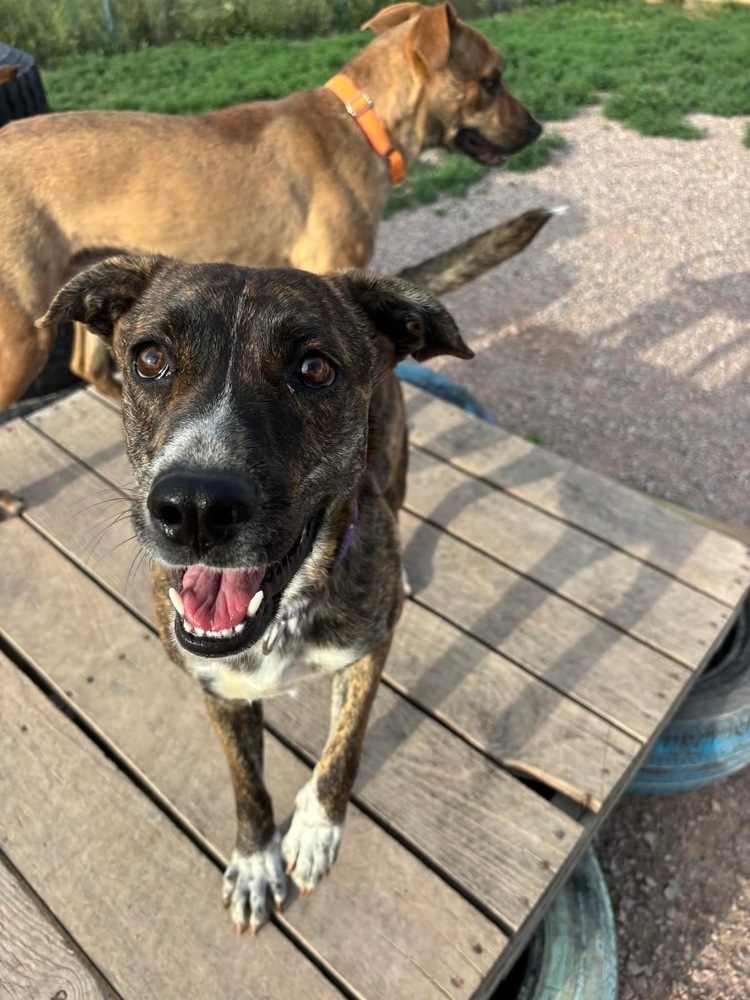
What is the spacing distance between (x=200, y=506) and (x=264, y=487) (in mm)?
177

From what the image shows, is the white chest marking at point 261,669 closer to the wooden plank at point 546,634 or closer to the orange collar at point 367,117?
the wooden plank at point 546,634

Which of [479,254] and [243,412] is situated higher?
[243,412]

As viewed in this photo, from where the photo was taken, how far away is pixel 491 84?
15.5ft

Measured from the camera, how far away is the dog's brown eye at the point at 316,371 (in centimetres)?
199

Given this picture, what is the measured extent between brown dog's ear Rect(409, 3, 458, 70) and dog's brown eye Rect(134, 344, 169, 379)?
331cm

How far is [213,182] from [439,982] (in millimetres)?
3710

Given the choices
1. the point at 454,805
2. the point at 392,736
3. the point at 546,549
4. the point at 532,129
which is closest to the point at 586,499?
the point at 546,549

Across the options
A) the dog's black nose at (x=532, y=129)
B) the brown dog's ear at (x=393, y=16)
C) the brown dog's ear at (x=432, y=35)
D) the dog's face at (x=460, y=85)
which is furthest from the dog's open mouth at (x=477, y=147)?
the brown dog's ear at (x=393, y=16)

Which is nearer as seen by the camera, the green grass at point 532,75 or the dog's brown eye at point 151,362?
the dog's brown eye at point 151,362

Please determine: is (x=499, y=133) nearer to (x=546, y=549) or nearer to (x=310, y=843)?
(x=546, y=549)

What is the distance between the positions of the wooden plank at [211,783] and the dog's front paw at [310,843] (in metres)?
0.04

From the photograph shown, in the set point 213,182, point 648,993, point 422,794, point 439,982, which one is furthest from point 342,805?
point 213,182

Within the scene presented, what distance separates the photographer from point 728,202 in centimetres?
866

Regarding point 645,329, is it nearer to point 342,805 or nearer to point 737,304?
point 737,304
